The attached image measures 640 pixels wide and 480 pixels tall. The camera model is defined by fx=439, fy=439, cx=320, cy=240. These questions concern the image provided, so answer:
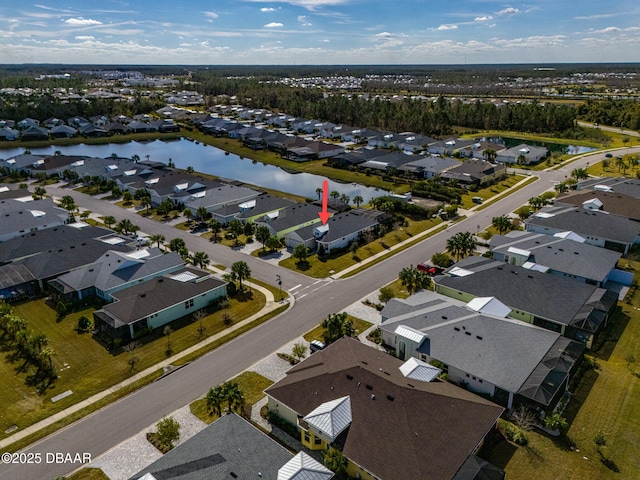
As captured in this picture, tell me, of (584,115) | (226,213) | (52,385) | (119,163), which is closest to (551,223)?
(226,213)

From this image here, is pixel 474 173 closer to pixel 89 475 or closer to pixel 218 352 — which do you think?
pixel 218 352

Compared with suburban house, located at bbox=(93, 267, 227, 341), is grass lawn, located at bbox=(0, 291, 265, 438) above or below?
below

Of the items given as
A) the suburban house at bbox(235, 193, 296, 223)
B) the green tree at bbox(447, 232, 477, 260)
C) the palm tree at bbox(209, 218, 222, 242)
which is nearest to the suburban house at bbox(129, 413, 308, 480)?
the green tree at bbox(447, 232, 477, 260)

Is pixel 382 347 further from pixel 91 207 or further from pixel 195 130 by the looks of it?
pixel 195 130

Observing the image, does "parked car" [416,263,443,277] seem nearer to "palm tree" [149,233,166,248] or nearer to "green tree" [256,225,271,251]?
"green tree" [256,225,271,251]

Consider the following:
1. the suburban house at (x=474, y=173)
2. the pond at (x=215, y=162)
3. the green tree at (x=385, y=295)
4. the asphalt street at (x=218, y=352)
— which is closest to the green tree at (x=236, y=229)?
the asphalt street at (x=218, y=352)

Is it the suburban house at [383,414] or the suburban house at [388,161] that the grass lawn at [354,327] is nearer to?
the suburban house at [383,414]

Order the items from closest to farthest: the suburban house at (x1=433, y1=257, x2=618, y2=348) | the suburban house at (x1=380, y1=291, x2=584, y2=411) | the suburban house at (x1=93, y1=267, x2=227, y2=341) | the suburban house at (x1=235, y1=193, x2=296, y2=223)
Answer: the suburban house at (x1=380, y1=291, x2=584, y2=411) < the suburban house at (x1=433, y1=257, x2=618, y2=348) < the suburban house at (x1=93, y1=267, x2=227, y2=341) < the suburban house at (x1=235, y1=193, x2=296, y2=223)
